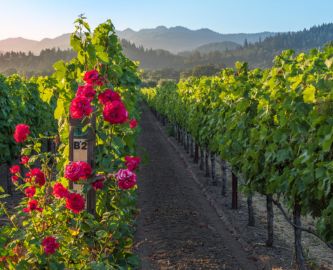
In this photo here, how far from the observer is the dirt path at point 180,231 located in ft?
32.5

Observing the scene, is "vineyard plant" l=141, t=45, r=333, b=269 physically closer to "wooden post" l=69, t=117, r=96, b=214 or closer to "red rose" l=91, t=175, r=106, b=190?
"red rose" l=91, t=175, r=106, b=190

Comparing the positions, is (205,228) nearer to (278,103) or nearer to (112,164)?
(278,103)

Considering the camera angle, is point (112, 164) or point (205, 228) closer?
point (112, 164)

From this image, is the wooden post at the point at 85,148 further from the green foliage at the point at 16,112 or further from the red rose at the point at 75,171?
the green foliage at the point at 16,112

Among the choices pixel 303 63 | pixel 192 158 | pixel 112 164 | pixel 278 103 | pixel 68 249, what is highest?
pixel 303 63

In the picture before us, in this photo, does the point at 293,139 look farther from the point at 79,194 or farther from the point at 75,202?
the point at 75,202

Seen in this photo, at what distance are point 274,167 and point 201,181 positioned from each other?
10.9 metres

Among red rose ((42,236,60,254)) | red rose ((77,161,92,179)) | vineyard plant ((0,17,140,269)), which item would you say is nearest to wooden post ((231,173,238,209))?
vineyard plant ((0,17,140,269))

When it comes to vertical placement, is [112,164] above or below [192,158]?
above

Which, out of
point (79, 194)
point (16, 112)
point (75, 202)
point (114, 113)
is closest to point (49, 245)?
point (75, 202)

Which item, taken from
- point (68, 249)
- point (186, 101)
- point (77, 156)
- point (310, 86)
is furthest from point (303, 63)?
point (186, 101)

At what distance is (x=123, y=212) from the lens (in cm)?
620

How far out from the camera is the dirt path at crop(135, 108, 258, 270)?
9.91 meters

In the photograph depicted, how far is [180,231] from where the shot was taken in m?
11.9
